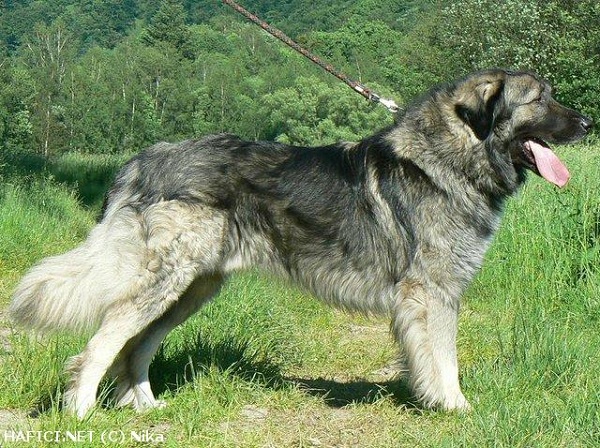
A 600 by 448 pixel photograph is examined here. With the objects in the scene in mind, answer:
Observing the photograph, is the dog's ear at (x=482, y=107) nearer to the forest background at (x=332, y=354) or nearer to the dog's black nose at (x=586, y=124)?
the dog's black nose at (x=586, y=124)

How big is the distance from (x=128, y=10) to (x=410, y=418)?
4612 inches

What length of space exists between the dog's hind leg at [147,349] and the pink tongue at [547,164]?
6.12 ft

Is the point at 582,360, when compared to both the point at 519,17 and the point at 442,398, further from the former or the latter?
the point at 519,17

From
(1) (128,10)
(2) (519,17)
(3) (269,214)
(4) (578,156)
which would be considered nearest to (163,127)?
(2) (519,17)

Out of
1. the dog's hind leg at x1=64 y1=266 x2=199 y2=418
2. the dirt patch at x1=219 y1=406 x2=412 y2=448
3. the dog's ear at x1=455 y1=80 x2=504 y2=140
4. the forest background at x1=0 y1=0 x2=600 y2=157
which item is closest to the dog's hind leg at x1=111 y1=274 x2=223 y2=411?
the dog's hind leg at x1=64 y1=266 x2=199 y2=418

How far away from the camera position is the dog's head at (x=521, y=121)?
4207 millimetres

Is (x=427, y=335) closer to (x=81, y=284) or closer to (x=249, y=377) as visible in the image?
(x=249, y=377)

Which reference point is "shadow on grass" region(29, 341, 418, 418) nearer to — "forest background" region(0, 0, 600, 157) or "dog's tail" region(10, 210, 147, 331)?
"dog's tail" region(10, 210, 147, 331)

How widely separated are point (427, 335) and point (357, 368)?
1055 mm

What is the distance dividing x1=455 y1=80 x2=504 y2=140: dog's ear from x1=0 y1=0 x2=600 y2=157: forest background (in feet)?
99.2

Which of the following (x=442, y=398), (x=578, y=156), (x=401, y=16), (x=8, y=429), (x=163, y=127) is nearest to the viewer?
(x=8, y=429)

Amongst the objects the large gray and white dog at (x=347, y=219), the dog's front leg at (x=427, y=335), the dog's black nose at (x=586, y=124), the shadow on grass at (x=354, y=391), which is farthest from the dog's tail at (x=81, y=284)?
the dog's black nose at (x=586, y=124)

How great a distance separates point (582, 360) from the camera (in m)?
4.20

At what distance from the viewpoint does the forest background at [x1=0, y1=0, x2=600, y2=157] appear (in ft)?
121
